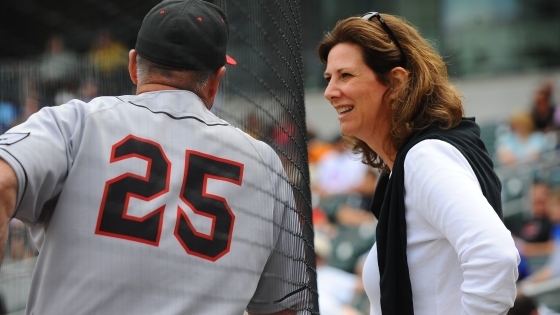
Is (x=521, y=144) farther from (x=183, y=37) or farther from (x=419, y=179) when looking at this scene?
(x=183, y=37)

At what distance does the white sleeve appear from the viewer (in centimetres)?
172

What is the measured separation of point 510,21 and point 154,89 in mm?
11346

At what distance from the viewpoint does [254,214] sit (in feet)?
6.31

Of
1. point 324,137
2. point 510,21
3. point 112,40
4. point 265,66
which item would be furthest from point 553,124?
point 265,66

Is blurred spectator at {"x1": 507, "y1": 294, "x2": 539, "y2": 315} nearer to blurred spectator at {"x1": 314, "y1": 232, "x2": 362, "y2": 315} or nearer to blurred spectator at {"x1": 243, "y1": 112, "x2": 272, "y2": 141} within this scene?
blurred spectator at {"x1": 314, "y1": 232, "x2": 362, "y2": 315}

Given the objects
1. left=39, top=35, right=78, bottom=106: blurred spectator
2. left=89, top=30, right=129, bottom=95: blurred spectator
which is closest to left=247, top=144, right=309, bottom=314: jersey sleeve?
left=89, top=30, right=129, bottom=95: blurred spectator

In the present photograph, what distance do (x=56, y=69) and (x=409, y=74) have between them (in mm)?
3448

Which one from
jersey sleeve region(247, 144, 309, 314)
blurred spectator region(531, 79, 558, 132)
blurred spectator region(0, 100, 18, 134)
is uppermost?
blurred spectator region(531, 79, 558, 132)

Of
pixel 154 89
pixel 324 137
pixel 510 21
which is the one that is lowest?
pixel 154 89

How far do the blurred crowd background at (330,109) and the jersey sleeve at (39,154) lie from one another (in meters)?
Answer: 0.69

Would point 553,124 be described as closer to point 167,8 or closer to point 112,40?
point 112,40

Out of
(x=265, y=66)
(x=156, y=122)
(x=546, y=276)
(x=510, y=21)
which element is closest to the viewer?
(x=156, y=122)

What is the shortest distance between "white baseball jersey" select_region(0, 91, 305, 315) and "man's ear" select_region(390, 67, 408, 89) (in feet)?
1.68

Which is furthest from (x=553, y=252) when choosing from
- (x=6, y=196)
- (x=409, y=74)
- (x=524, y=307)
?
(x=6, y=196)
